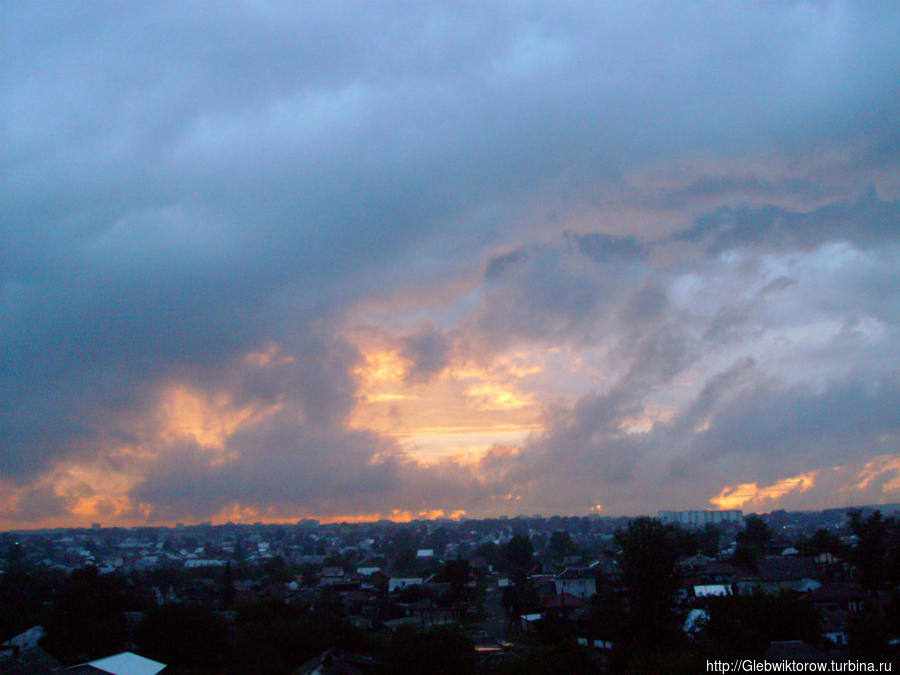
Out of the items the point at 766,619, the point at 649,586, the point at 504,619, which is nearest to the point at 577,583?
the point at 504,619

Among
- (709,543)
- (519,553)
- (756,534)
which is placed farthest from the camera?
(519,553)

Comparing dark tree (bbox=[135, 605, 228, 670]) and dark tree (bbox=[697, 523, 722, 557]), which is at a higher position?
dark tree (bbox=[135, 605, 228, 670])

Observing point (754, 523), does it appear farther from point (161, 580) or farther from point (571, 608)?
point (161, 580)

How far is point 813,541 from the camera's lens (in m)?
64.3

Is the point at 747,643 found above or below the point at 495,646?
above

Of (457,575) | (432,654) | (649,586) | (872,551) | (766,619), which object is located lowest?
(457,575)

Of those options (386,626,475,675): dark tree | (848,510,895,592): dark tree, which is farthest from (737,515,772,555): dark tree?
(386,626,475,675): dark tree

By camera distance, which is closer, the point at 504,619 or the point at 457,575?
the point at 504,619

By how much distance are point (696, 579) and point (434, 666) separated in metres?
24.4

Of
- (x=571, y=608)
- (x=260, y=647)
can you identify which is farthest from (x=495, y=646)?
(x=260, y=647)

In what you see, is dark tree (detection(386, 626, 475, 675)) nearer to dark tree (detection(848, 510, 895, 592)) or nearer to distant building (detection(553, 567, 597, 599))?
distant building (detection(553, 567, 597, 599))

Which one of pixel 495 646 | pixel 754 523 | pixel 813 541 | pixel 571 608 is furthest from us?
pixel 754 523

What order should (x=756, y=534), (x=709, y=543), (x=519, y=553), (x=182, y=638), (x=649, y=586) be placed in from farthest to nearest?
(x=519, y=553), (x=709, y=543), (x=756, y=534), (x=182, y=638), (x=649, y=586)

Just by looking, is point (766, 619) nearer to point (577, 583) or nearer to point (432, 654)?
point (432, 654)
